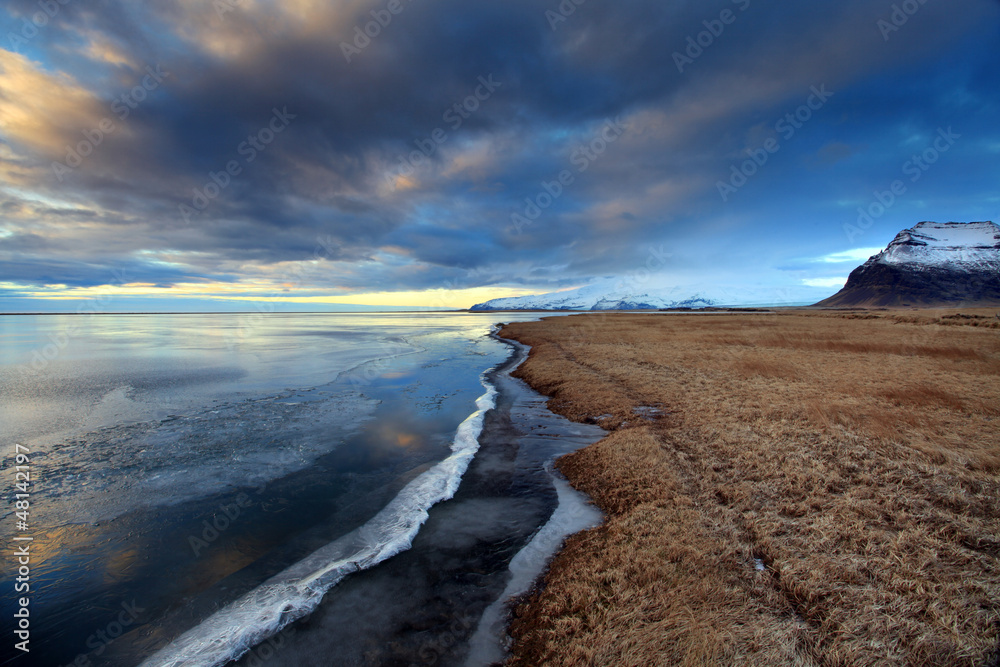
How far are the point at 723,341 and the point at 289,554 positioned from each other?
133 feet

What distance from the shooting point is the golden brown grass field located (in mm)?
4578

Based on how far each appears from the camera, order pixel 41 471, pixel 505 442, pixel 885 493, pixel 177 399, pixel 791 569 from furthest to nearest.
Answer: pixel 177 399 → pixel 505 442 → pixel 41 471 → pixel 885 493 → pixel 791 569

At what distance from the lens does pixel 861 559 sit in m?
5.74

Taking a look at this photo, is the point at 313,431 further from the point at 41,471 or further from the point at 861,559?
the point at 861,559

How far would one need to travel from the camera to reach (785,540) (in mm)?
6438

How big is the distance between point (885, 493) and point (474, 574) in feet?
27.0


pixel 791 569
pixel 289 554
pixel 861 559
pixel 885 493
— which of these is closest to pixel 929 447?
pixel 885 493

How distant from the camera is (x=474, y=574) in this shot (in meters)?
7.05

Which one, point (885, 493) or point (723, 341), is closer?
point (885, 493)

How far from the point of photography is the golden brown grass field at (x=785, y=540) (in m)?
4.58

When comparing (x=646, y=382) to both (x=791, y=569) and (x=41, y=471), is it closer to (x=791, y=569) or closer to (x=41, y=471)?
(x=791, y=569)

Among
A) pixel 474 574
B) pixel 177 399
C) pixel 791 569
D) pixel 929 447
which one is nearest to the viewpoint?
pixel 791 569

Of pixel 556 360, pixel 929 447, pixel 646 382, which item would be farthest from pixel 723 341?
pixel 929 447

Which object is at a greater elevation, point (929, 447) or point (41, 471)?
point (929, 447)
